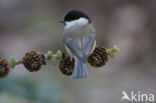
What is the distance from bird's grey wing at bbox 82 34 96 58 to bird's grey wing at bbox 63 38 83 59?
0.10 feet

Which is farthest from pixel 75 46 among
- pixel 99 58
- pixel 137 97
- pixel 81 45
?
pixel 137 97

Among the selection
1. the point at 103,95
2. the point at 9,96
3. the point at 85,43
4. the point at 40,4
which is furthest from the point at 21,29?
the point at 85,43

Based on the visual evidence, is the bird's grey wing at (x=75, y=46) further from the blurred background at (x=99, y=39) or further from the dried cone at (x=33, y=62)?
the blurred background at (x=99, y=39)

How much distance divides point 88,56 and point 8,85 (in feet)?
3.51

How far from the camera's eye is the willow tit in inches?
78.2

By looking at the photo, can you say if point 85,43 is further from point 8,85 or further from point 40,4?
point 40,4

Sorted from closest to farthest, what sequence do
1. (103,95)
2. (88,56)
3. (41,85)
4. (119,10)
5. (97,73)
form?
(88,56), (41,85), (103,95), (97,73), (119,10)

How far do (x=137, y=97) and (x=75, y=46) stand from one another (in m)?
Result: 1.84

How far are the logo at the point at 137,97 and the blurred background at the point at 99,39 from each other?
3.1 inches

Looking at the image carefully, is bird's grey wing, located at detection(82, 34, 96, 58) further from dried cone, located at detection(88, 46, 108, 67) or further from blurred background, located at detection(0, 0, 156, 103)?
blurred background, located at detection(0, 0, 156, 103)

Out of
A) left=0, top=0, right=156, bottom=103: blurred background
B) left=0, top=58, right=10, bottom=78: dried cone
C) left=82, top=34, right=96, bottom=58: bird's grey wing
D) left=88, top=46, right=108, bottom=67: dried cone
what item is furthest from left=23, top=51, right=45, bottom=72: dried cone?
left=0, top=0, right=156, bottom=103: blurred background

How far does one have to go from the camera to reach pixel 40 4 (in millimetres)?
5469

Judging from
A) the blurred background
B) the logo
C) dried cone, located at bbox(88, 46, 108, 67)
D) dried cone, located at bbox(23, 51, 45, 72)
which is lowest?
dried cone, located at bbox(23, 51, 45, 72)

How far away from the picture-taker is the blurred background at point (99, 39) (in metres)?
4.06
